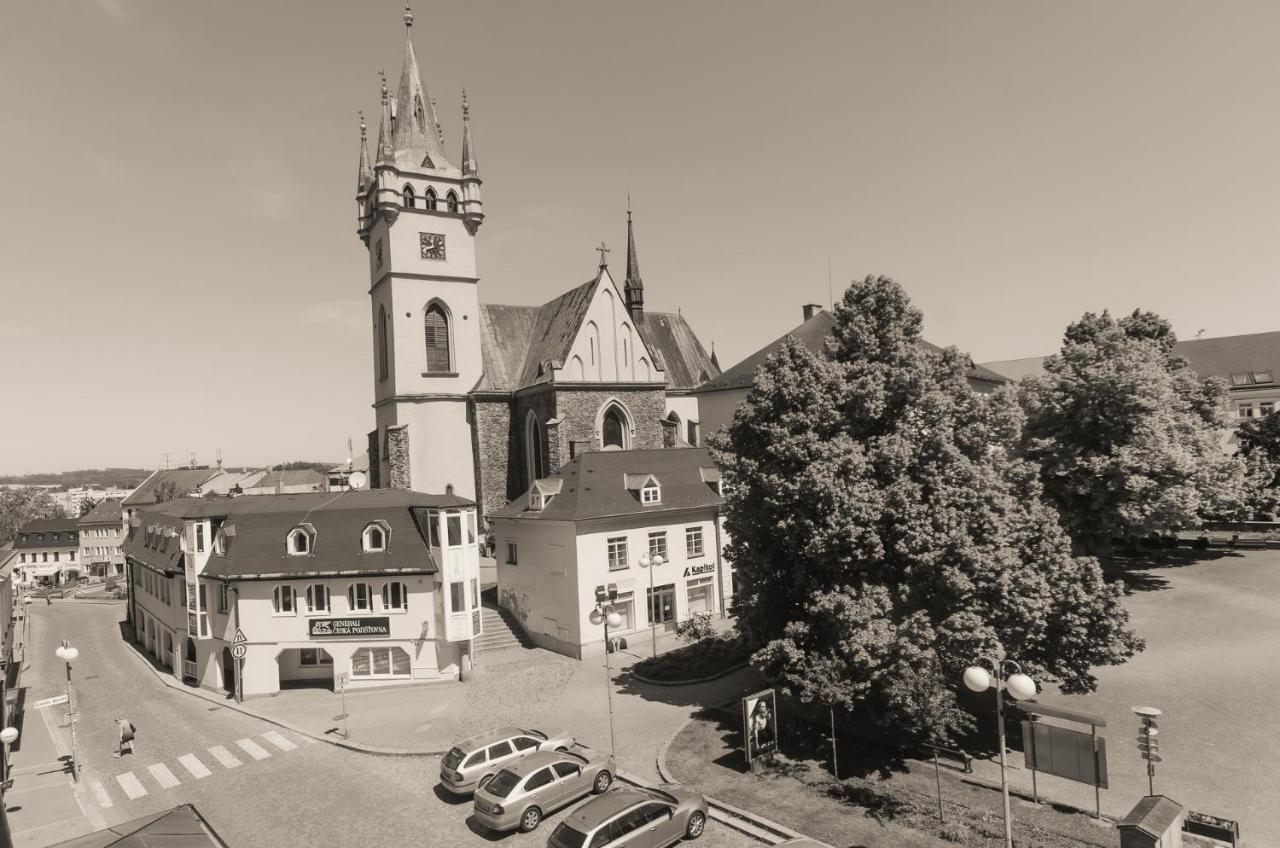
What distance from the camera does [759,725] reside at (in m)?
21.0

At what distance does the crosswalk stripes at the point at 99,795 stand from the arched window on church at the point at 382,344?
97.5 ft

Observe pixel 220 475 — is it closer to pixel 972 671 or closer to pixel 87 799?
pixel 87 799

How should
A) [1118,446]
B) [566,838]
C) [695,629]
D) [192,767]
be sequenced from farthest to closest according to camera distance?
1. [1118,446]
2. [695,629]
3. [192,767]
4. [566,838]

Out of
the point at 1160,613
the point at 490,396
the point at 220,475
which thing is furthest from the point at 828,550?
the point at 220,475

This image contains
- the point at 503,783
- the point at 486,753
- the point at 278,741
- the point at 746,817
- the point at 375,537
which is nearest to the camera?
the point at 746,817

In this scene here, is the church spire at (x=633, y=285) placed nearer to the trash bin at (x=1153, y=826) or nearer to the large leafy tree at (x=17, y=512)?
the trash bin at (x=1153, y=826)

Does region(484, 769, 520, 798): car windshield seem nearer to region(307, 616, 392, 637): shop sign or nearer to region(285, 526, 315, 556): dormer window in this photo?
region(307, 616, 392, 637): shop sign

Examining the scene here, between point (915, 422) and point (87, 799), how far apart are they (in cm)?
2708

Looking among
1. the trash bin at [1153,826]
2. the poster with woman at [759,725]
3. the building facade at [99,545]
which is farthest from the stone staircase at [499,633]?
the building facade at [99,545]

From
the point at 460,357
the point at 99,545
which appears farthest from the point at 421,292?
the point at 99,545

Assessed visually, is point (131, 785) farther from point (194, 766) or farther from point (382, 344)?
point (382, 344)

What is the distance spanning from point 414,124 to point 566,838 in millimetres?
45967

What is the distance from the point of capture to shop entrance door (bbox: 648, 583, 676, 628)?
35497 mm

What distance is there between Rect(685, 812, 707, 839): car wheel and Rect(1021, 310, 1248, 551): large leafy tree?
24156mm
